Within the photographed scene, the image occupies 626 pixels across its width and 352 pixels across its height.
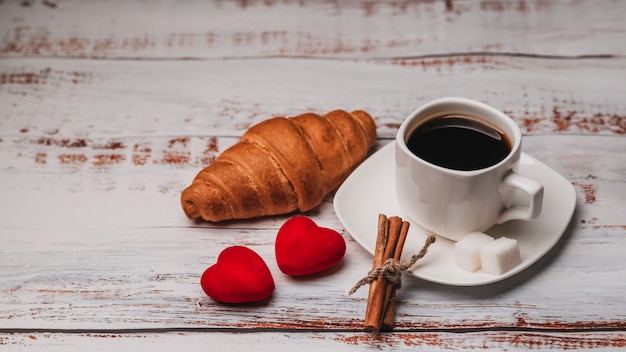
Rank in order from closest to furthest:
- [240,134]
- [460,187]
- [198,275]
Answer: [460,187] → [198,275] → [240,134]

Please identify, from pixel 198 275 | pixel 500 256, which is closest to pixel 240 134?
pixel 198 275

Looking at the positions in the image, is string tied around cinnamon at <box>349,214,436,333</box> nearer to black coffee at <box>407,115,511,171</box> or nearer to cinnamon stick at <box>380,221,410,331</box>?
cinnamon stick at <box>380,221,410,331</box>

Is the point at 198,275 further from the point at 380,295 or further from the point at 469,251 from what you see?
the point at 469,251

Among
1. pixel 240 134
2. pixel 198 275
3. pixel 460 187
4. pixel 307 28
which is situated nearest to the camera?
pixel 460 187

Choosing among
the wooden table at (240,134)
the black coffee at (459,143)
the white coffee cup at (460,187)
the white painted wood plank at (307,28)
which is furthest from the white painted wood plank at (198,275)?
the white painted wood plank at (307,28)

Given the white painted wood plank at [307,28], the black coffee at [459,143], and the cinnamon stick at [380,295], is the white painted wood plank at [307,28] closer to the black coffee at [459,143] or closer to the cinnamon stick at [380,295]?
the black coffee at [459,143]

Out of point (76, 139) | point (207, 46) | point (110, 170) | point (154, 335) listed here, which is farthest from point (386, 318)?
point (207, 46)

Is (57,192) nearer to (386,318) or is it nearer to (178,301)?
(178,301)
